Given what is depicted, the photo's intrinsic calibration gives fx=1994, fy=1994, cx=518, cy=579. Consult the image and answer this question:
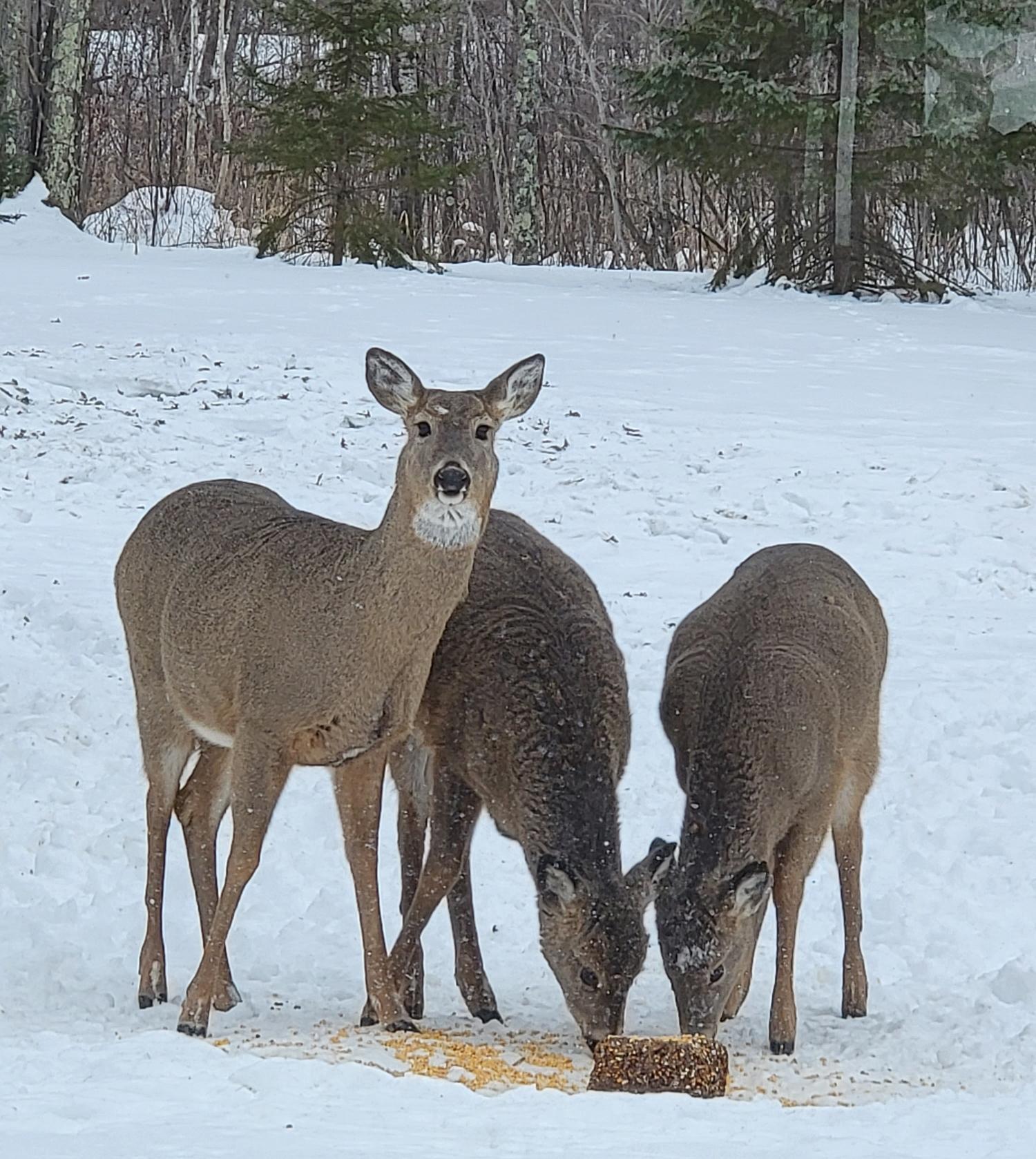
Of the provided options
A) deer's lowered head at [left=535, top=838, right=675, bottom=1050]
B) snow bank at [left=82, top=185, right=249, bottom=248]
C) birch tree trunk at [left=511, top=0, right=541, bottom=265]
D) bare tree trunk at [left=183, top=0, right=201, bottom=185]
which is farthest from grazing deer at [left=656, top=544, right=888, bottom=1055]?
bare tree trunk at [left=183, top=0, right=201, bottom=185]

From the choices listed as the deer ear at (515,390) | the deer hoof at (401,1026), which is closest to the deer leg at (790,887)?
the deer hoof at (401,1026)

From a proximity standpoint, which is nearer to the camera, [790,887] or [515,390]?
[515,390]

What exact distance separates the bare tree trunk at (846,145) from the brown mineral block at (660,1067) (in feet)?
52.9

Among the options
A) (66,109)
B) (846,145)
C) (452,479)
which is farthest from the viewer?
(66,109)

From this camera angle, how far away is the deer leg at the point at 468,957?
23.0 feet

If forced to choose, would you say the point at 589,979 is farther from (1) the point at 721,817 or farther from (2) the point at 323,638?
(2) the point at 323,638

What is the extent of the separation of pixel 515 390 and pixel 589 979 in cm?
193

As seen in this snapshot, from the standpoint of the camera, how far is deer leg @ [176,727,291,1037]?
20.9 feet

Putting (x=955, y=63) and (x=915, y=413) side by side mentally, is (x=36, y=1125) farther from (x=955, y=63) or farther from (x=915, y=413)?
(x=955, y=63)

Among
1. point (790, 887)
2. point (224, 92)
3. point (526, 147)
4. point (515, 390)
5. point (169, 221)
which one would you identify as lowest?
point (790, 887)

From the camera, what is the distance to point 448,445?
6.20m

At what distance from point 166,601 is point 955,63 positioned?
54.1ft

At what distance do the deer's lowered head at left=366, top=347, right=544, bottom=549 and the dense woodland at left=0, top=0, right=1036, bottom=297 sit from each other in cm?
1506

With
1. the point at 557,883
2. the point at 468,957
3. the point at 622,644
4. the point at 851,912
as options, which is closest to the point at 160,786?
the point at 468,957
